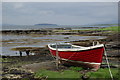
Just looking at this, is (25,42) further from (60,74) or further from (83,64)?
(60,74)

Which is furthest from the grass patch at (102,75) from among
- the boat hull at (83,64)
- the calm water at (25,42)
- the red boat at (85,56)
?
the calm water at (25,42)

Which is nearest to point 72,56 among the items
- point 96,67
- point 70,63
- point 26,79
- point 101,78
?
point 70,63

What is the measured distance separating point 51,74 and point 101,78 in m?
4.15

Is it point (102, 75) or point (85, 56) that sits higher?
point (85, 56)

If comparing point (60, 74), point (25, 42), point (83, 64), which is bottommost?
point (60, 74)

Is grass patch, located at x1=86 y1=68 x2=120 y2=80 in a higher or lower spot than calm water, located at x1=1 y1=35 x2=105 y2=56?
lower

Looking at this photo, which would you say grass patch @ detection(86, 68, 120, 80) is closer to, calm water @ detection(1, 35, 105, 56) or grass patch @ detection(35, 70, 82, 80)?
grass patch @ detection(35, 70, 82, 80)

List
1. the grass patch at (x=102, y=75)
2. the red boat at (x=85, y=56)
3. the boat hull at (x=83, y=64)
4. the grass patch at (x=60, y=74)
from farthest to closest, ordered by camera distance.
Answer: the boat hull at (x=83, y=64) < the red boat at (x=85, y=56) < the grass patch at (x=60, y=74) < the grass patch at (x=102, y=75)

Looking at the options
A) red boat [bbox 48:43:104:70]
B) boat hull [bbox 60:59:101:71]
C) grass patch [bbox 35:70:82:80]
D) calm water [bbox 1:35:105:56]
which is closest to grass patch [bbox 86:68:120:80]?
grass patch [bbox 35:70:82:80]

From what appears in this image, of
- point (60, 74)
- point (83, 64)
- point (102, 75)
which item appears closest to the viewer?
point (102, 75)

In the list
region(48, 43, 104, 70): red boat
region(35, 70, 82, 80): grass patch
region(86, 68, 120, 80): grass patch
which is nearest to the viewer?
region(86, 68, 120, 80): grass patch

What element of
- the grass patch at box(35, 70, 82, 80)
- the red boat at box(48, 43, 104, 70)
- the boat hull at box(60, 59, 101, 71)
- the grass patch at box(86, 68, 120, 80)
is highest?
the red boat at box(48, 43, 104, 70)

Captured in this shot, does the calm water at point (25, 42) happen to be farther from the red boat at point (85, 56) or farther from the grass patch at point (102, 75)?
the grass patch at point (102, 75)

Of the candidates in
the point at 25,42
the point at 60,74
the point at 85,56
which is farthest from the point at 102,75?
the point at 25,42
